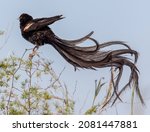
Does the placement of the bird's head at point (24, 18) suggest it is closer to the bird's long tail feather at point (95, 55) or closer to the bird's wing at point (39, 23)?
the bird's wing at point (39, 23)

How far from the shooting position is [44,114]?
2.32 meters

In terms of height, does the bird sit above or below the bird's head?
below

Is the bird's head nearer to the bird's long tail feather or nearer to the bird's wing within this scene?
the bird's wing

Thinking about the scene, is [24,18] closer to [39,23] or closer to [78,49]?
[39,23]

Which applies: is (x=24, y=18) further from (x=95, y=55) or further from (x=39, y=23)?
(x=95, y=55)

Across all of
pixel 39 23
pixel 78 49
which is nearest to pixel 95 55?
pixel 78 49

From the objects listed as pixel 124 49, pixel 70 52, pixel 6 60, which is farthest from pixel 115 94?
pixel 6 60

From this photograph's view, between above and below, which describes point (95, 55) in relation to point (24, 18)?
below

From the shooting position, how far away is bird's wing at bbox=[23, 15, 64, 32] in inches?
109

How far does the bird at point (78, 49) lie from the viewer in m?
2.72

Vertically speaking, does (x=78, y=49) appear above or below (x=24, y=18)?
below

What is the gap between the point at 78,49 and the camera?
2871 millimetres

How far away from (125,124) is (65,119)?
370 mm

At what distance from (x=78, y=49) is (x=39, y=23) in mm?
330
